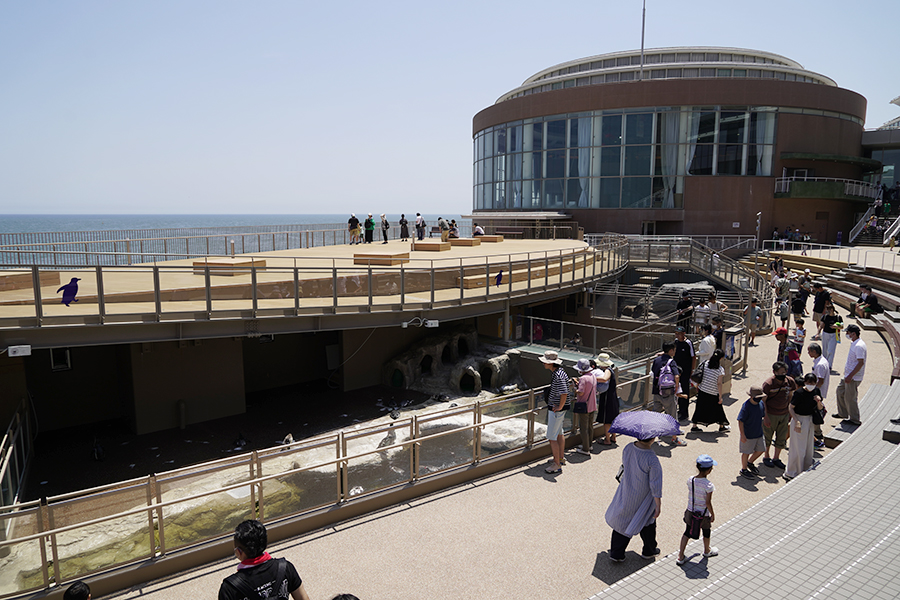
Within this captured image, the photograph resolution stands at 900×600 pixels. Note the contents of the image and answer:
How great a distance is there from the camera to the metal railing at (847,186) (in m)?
40.3

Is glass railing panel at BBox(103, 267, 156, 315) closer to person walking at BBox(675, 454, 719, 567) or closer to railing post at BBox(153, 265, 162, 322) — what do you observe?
railing post at BBox(153, 265, 162, 322)

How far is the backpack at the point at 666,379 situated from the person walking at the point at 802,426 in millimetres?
2196

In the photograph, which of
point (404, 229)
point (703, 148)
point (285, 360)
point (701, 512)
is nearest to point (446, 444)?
point (701, 512)

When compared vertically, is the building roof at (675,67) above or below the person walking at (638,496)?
above

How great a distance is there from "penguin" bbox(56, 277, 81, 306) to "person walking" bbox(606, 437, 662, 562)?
453 inches

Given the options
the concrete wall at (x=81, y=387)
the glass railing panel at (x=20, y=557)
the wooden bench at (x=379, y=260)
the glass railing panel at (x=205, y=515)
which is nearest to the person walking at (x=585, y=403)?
the glass railing panel at (x=205, y=515)

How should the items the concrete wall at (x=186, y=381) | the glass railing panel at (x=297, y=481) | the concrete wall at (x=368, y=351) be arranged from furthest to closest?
1. the concrete wall at (x=368, y=351)
2. the concrete wall at (x=186, y=381)
3. the glass railing panel at (x=297, y=481)

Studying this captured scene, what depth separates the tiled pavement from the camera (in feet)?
18.2

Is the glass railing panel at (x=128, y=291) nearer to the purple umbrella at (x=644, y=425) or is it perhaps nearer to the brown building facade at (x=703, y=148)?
the purple umbrella at (x=644, y=425)

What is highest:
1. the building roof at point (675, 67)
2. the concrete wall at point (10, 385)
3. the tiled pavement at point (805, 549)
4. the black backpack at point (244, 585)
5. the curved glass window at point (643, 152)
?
the building roof at point (675, 67)

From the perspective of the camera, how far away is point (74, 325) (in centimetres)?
1240

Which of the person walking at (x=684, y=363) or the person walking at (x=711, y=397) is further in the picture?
the person walking at (x=684, y=363)

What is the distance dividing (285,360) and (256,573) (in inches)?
679

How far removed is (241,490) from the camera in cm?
737
